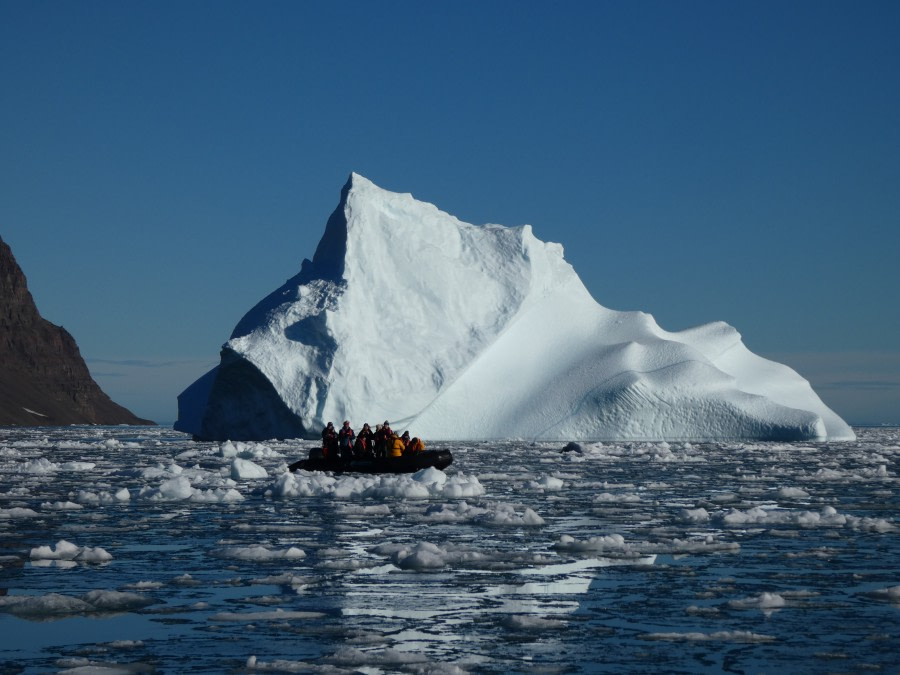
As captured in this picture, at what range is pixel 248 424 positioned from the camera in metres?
32.7

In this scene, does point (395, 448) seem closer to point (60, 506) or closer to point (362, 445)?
point (362, 445)

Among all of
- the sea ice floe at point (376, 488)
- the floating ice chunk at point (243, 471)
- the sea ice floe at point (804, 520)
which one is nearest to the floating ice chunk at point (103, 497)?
the sea ice floe at point (376, 488)

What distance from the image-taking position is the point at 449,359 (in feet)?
108

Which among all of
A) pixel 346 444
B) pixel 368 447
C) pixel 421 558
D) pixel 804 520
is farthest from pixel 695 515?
pixel 346 444

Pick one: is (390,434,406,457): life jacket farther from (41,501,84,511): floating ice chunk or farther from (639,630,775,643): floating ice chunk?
(639,630,775,643): floating ice chunk

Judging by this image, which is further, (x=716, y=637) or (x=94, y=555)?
(x=94, y=555)

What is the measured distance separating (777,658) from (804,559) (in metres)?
3.04

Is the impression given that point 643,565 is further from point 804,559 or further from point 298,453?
point 298,453

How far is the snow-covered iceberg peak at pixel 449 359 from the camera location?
30719 mm

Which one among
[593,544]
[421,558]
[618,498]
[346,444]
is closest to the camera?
[421,558]

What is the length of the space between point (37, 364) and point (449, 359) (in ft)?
300

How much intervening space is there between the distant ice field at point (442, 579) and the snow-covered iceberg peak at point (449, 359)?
17.2 metres

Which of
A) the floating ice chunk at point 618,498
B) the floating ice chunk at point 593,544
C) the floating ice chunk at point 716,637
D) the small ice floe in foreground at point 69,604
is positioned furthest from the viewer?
the floating ice chunk at point 618,498

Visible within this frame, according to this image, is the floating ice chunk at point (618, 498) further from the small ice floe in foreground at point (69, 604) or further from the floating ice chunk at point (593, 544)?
the small ice floe in foreground at point (69, 604)
